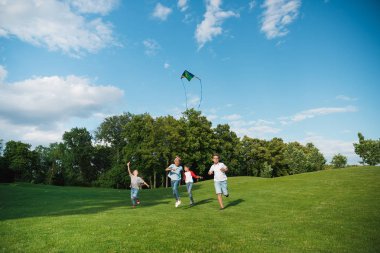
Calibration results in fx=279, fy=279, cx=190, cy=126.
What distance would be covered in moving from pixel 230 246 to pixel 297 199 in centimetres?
1310

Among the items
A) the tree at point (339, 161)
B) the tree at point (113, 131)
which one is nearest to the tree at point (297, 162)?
the tree at point (339, 161)

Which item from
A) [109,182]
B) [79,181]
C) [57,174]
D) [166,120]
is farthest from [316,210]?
[57,174]

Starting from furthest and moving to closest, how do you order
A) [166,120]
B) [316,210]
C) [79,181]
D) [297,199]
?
[79,181] < [166,120] < [297,199] < [316,210]

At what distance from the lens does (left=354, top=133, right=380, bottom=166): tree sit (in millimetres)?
64312

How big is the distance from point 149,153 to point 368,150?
51.8m

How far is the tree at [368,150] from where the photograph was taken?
64.3 meters

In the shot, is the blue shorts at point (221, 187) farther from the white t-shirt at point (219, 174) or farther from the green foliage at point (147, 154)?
the green foliage at point (147, 154)

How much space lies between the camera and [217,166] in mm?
17500

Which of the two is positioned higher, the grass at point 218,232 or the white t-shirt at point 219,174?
the white t-shirt at point 219,174

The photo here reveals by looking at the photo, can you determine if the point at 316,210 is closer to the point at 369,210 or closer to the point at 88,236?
the point at 369,210

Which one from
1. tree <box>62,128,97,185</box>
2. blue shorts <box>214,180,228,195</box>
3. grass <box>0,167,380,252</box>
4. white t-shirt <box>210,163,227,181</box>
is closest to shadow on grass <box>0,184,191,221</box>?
grass <box>0,167,380,252</box>

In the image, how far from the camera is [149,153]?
217ft

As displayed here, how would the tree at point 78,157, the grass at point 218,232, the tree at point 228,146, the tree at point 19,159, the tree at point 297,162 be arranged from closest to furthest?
1. the grass at point 218,232
2. the tree at point 228,146
3. the tree at point 19,159
4. the tree at point 78,157
5. the tree at point 297,162

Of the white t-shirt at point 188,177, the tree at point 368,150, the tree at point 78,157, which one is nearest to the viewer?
the white t-shirt at point 188,177
